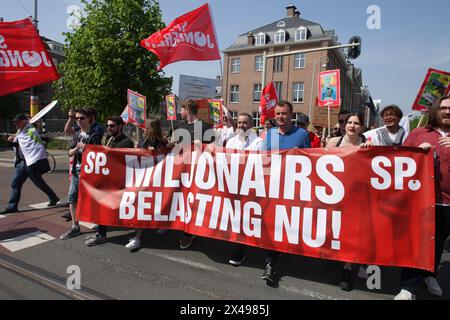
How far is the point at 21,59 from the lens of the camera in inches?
192

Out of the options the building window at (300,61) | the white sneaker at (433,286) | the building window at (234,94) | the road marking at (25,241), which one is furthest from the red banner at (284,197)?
the building window at (234,94)

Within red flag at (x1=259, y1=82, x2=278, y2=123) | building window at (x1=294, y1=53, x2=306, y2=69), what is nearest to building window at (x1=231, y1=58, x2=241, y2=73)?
building window at (x1=294, y1=53, x2=306, y2=69)

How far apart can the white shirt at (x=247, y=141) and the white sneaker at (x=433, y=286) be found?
7.85ft

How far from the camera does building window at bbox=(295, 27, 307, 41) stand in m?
36.7

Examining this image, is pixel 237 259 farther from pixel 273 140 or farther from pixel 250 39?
pixel 250 39

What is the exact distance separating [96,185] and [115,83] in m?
13.9

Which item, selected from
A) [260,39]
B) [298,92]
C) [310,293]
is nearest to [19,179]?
[310,293]

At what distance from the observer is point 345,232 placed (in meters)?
3.27

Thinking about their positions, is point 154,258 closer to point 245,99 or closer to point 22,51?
point 22,51

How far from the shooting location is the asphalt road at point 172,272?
320 cm

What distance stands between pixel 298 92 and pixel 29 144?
110 ft

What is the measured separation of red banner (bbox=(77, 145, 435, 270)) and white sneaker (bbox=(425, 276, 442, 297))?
0.54 m

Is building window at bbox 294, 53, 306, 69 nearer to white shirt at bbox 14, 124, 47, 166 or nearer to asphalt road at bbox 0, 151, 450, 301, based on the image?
white shirt at bbox 14, 124, 47, 166
